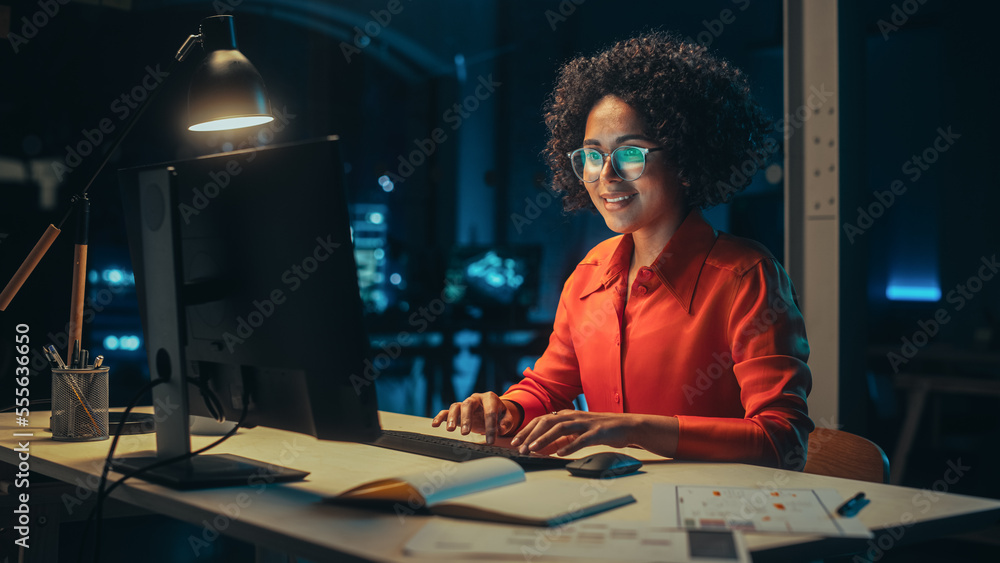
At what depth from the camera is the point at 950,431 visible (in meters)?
3.71

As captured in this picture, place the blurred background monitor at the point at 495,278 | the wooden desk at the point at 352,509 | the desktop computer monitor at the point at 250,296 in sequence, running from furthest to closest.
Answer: the blurred background monitor at the point at 495,278 → the desktop computer monitor at the point at 250,296 → the wooden desk at the point at 352,509

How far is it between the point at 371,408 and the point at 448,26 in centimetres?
699

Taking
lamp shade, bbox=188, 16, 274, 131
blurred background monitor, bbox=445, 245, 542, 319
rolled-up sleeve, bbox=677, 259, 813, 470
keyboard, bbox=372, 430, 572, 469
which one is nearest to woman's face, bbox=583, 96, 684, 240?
rolled-up sleeve, bbox=677, 259, 813, 470

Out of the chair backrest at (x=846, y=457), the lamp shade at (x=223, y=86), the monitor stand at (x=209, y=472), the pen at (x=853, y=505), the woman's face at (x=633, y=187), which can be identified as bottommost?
the chair backrest at (x=846, y=457)

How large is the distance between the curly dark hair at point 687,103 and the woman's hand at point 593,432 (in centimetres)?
63

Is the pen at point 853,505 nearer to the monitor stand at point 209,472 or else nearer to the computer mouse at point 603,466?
the computer mouse at point 603,466

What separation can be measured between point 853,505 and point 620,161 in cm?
86

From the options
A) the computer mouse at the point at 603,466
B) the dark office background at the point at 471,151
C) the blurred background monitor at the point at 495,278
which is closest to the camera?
the computer mouse at the point at 603,466

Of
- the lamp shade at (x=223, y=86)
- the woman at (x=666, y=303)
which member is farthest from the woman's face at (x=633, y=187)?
the lamp shade at (x=223, y=86)

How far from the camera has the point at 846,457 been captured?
1.40m

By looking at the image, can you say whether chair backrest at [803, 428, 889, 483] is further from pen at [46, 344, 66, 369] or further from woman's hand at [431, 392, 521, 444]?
pen at [46, 344, 66, 369]

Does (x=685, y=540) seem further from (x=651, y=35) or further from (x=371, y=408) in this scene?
(x=651, y=35)

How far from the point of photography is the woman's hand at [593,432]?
1.18 metres

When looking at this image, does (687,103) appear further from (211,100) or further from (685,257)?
(211,100)
